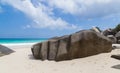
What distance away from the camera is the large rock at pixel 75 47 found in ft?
36.2

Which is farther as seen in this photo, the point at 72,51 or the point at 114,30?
the point at 114,30

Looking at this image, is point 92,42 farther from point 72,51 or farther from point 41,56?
point 41,56

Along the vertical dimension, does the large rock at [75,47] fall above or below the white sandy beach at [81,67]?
above

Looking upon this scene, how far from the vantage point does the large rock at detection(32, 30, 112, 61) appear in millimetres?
11039

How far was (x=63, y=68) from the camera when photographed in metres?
9.12

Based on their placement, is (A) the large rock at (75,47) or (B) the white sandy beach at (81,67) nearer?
(B) the white sandy beach at (81,67)

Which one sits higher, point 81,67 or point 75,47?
point 75,47

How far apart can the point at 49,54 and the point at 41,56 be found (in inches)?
19.3

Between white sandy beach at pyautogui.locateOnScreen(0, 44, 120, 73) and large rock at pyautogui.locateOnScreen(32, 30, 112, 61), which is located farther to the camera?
large rock at pyautogui.locateOnScreen(32, 30, 112, 61)

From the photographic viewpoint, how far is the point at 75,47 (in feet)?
36.3

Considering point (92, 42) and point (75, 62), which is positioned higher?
point (92, 42)

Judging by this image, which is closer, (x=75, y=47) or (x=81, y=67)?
(x=81, y=67)

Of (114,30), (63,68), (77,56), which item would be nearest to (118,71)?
(63,68)

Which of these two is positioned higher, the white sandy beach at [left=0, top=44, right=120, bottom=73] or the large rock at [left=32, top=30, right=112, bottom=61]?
the large rock at [left=32, top=30, right=112, bottom=61]
